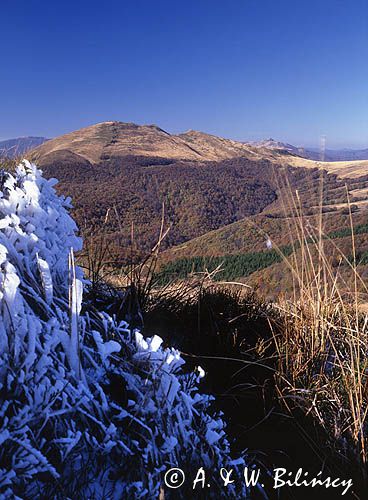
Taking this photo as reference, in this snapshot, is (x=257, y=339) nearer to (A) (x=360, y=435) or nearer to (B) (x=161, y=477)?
(A) (x=360, y=435)

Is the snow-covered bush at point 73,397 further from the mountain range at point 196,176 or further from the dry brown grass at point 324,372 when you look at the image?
the mountain range at point 196,176

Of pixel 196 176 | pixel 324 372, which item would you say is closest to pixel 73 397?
pixel 324 372

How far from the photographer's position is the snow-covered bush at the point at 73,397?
3.31ft

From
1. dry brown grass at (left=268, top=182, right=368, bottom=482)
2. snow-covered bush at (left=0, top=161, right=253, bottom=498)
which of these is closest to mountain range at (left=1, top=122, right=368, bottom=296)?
dry brown grass at (left=268, top=182, right=368, bottom=482)

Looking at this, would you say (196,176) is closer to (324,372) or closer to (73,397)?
(324,372)

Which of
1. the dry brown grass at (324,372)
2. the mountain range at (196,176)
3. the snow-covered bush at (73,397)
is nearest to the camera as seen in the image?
the snow-covered bush at (73,397)

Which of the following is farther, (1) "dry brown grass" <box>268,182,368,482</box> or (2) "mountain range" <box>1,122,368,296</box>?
(2) "mountain range" <box>1,122,368,296</box>

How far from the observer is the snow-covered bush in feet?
3.31

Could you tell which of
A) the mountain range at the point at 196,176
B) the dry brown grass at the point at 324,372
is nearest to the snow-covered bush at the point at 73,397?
the dry brown grass at the point at 324,372

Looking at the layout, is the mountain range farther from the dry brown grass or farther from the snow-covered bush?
the snow-covered bush

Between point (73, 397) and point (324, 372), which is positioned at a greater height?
point (73, 397)

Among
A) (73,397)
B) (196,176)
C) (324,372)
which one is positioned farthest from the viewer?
(196,176)

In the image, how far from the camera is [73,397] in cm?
115

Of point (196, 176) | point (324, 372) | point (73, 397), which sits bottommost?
point (324, 372)
